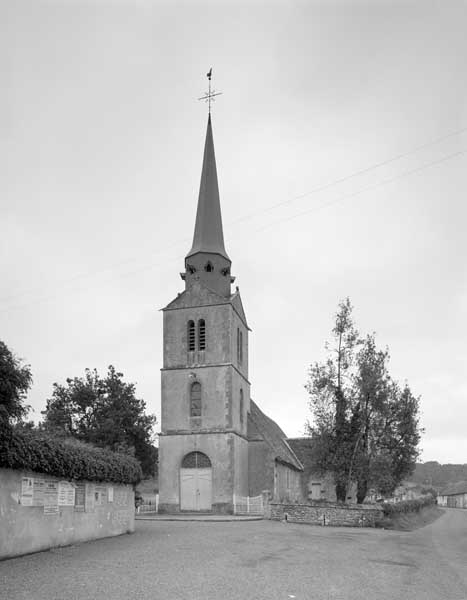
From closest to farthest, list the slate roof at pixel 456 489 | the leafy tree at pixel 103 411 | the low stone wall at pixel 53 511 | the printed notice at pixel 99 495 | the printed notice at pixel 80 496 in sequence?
the low stone wall at pixel 53 511 < the printed notice at pixel 80 496 < the printed notice at pixel 99 495 < the leafy tree at pixel 103 411 < the slate roof at pixel 456 489

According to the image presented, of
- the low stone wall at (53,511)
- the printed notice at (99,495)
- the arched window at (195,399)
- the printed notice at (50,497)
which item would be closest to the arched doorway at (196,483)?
the arched window at (195,399)

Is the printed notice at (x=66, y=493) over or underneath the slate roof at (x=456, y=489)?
over

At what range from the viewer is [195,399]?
1542 inches

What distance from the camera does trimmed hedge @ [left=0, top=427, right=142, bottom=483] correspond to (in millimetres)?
14180

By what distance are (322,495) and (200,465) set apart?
59.9ft

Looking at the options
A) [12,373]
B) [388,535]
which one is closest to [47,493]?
[12,373]

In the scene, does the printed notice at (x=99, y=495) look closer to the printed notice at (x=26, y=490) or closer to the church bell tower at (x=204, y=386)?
the printed notice at (x=26, y=490)

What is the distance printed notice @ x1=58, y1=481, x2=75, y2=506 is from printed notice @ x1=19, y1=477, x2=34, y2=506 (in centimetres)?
162

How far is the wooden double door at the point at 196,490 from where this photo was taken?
37188 millimetres

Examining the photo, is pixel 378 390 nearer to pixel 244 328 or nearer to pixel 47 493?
pixel 244 328

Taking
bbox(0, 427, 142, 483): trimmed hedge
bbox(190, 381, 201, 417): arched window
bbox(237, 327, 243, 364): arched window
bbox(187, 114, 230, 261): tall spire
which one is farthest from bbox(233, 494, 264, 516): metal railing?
bbox(0, 427, 142, 483): trimmed hedge

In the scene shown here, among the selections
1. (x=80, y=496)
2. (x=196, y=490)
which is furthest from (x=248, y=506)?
(x=80, y=496)

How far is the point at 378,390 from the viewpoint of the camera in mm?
33000

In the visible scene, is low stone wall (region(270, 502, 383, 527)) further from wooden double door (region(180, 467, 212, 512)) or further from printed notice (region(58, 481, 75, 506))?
printed notice (region(58, 481, 75, 506))
